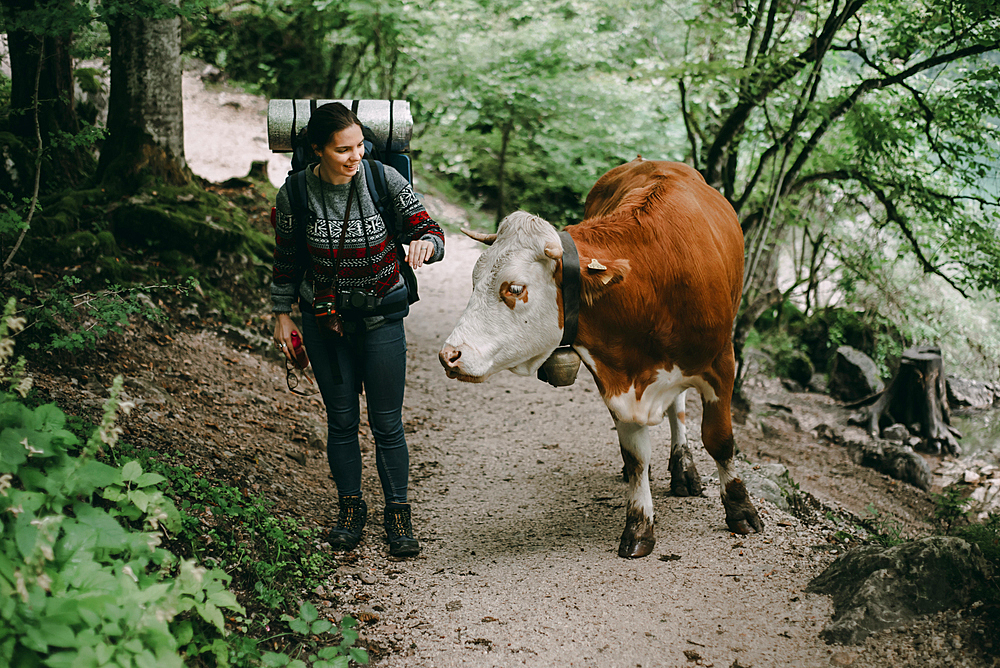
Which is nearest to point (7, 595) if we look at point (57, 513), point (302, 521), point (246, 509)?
point (57, 513)

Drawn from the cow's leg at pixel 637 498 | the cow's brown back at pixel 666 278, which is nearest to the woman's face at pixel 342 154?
the cow's brown back at pixel 666 278

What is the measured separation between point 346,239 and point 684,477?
2.56 metres

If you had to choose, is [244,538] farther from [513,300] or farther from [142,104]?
[142,104]

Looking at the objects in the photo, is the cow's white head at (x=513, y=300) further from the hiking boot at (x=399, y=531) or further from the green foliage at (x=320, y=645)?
the green foliage at (x=320, y=645)

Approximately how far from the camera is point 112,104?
5.57 m

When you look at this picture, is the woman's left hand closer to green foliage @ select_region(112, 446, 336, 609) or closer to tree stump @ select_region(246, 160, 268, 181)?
green foliage @ select_region(112, 446, 336, 609)

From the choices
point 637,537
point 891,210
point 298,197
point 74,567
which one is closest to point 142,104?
point 298,197

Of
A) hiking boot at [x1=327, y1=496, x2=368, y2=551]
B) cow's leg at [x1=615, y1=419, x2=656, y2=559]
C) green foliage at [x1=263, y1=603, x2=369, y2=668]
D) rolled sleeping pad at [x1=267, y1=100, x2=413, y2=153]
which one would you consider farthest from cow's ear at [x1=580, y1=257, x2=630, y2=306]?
green foliage at [x1=263, y1=603, x2=369, y2=668]

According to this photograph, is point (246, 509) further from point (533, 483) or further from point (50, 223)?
point (50, 223)

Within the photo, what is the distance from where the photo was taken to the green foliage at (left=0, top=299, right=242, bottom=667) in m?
1.67

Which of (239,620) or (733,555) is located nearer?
(239,620)

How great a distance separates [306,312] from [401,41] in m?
10.6

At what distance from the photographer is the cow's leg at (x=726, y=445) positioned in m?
3.51

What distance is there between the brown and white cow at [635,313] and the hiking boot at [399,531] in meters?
1.00
